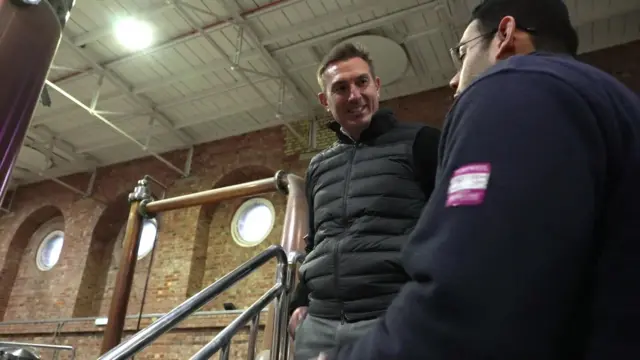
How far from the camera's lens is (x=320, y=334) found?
1531 mm

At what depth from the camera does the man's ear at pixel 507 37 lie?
2.90 feet

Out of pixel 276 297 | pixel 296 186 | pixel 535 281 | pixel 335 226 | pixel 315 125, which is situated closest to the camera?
pixel 535 281

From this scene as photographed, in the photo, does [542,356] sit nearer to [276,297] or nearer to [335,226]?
[335,226]

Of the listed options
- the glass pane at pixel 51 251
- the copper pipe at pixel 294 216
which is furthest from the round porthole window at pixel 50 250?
the copper pipe at pixel 294 216

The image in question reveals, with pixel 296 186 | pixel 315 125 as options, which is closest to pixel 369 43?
pixel 315 125

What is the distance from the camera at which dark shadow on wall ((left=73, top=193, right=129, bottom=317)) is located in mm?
8766

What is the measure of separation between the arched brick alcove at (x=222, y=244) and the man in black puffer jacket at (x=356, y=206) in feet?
19.3

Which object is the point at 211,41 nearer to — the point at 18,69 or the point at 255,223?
the point at 255,223

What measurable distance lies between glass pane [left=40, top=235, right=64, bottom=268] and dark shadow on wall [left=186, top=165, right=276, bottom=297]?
3348mm

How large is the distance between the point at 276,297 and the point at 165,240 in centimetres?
639

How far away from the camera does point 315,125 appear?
306 inches

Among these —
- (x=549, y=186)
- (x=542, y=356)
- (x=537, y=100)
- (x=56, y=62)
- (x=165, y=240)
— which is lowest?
(x=542, y=356)

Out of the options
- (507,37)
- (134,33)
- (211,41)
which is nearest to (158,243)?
(134,33)

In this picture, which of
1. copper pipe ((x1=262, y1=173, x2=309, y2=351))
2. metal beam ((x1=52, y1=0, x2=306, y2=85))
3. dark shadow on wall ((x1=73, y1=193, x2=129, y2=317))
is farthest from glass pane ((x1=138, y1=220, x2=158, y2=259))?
copper pipe ((x1=262, y1=173, x2=309, y2=351))
